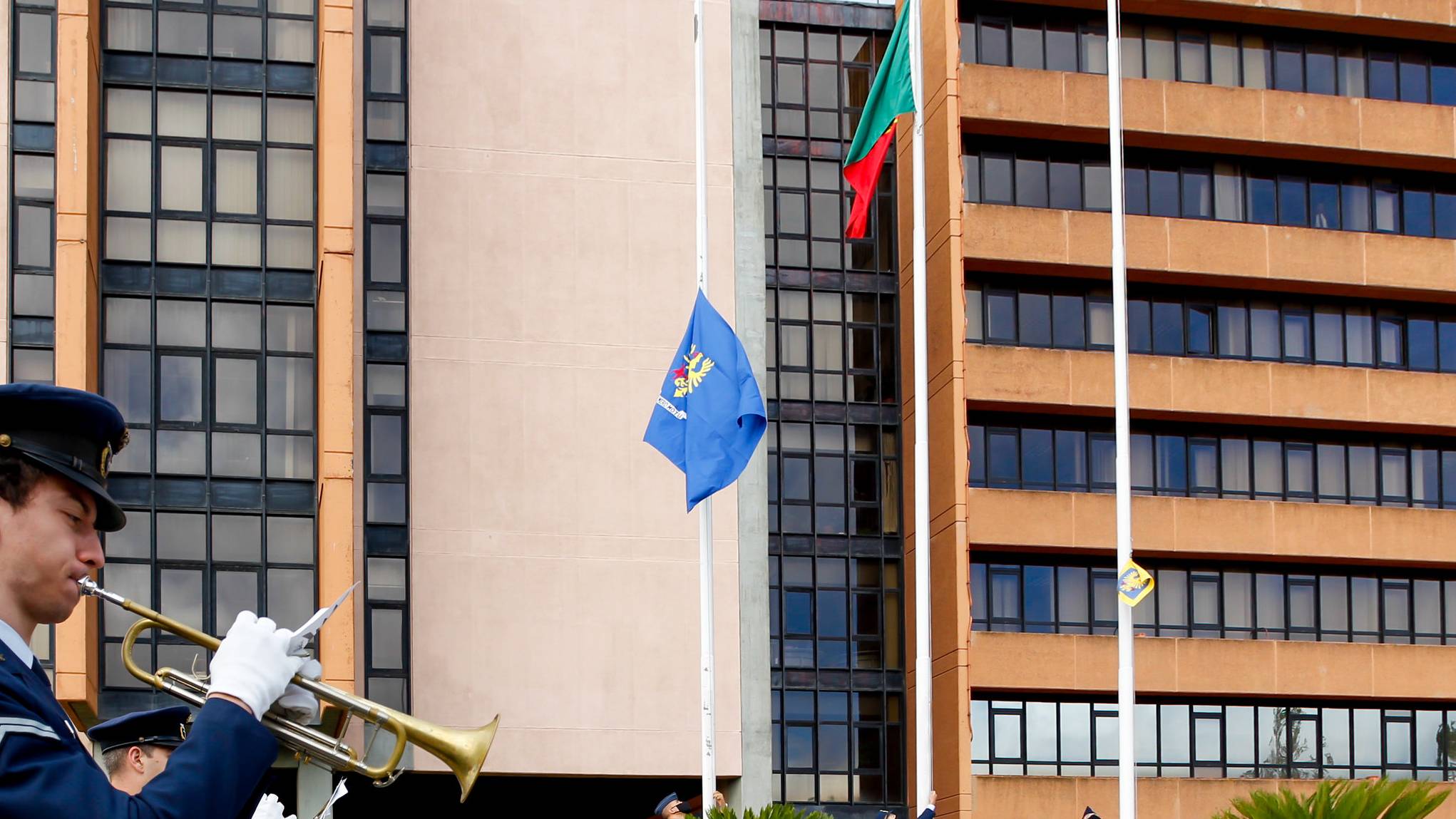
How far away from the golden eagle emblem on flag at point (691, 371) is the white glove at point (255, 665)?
2199 centimetres

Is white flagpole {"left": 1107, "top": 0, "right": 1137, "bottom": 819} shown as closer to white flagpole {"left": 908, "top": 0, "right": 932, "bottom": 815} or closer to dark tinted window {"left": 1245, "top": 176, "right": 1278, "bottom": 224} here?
white flagpole {"left": 908, "top": 0, "right": 932, "bottom": 815}

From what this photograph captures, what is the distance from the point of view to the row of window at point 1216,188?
152ft

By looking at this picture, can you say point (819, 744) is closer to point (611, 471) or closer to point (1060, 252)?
point (611, 471)

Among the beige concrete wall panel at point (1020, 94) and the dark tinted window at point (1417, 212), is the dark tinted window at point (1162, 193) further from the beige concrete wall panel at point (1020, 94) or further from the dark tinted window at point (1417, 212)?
the dark tinted window at point (1417, 212)

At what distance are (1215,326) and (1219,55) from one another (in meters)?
6.49

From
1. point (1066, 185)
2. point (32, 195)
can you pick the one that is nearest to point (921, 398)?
point (32, 195)

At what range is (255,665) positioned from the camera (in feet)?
12.7

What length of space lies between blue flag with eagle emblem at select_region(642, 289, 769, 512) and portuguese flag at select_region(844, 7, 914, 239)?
3263 millimetres

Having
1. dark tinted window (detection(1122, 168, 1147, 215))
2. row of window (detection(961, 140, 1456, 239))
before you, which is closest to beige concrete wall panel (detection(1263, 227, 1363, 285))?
row of window (detection(961, 140, 1456, 239))

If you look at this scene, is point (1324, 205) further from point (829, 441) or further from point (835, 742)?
point (835, 742)

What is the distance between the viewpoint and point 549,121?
142 ft

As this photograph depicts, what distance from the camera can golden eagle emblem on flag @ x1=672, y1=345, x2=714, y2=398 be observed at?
26.0m

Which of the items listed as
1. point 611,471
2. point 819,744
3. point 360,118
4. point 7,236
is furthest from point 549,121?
point 819,744

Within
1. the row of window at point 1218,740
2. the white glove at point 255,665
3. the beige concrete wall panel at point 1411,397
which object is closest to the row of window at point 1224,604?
the row of window at point 1218,740
